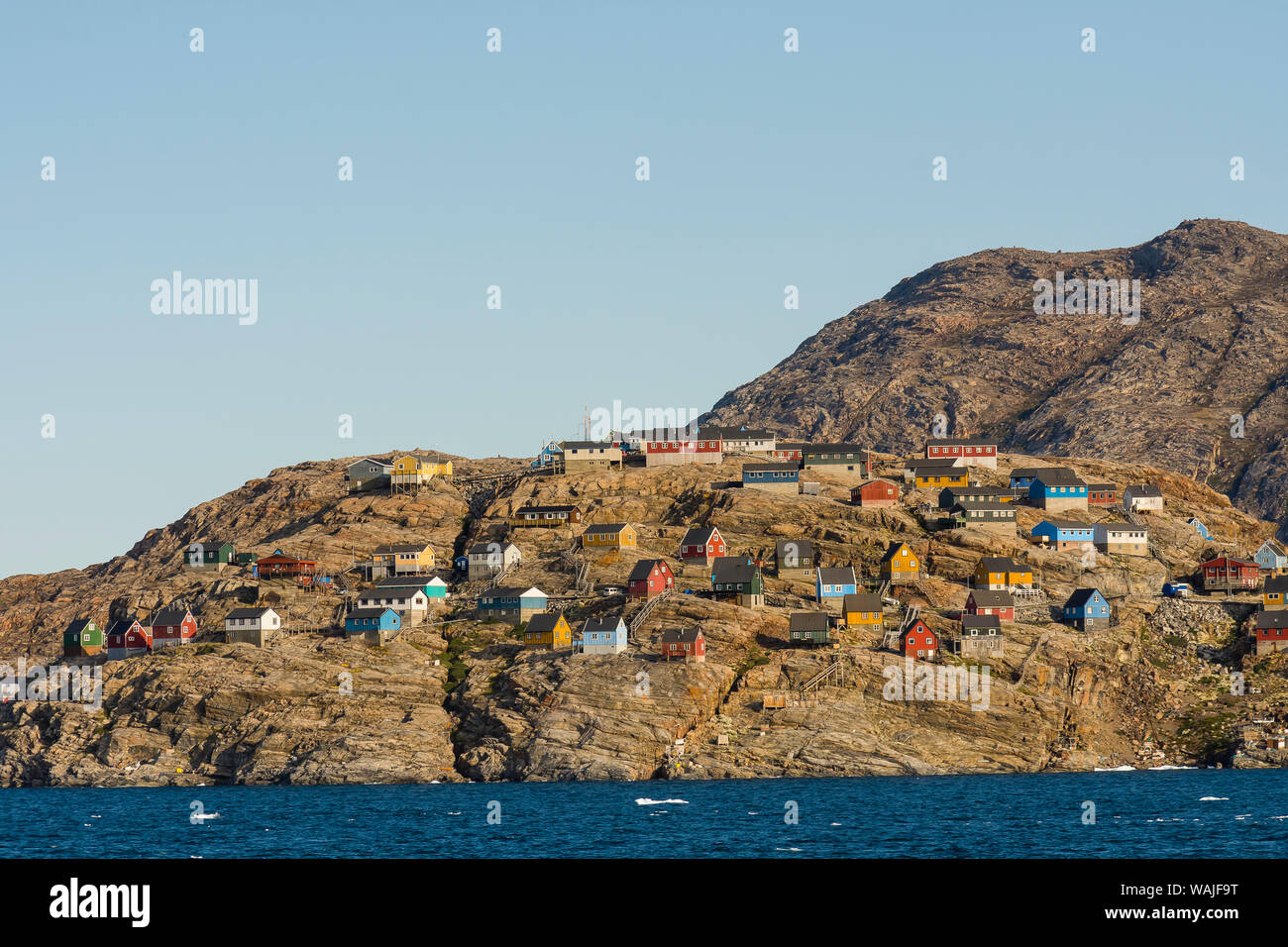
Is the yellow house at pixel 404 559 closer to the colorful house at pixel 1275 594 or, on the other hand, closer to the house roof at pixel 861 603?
the house roof at pixel 861 603

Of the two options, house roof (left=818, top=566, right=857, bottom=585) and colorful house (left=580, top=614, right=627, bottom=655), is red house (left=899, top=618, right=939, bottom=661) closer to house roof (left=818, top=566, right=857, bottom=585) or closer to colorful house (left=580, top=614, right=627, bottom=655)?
house roof (left=818, top=566, right=857, bottom=585)

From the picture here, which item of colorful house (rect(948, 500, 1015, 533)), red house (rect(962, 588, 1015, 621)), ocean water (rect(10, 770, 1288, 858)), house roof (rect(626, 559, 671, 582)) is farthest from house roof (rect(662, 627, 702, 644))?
colorful house (rect(948, 500, 1015, 533))

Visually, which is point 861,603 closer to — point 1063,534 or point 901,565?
point 901,565

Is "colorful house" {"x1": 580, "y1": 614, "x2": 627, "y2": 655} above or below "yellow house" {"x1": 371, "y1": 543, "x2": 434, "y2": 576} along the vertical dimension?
below

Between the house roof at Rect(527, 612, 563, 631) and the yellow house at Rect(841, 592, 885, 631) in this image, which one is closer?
the yellow house at Rect(841, 592, 885, 631)

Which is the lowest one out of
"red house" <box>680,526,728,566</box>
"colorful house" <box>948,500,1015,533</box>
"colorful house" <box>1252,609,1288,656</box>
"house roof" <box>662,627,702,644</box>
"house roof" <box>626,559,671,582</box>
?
"colorful house" <box>1252,609,1288,656</box>

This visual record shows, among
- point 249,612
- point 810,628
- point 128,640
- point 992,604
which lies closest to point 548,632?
point 810,628
